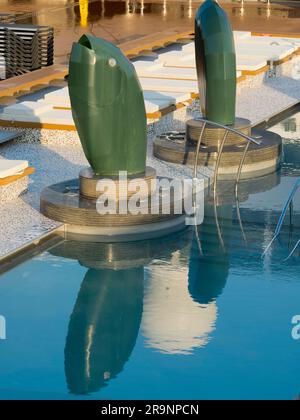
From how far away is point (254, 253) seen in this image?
40.7ft

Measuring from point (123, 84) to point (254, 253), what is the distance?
228 cm

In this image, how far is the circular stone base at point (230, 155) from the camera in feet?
50.8

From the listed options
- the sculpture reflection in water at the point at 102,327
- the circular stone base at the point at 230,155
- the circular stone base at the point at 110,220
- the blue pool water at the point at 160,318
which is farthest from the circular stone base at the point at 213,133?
the sculpture reflection in water at the point at 102,327

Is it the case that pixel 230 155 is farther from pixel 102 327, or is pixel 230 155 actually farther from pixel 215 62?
pixel 102 327

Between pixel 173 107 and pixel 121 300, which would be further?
pixel 173 107

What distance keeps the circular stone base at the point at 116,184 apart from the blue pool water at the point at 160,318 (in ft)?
2.30

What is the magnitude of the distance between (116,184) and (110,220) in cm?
47

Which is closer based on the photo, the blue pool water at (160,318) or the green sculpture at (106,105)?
the blue pool water at (160,318)

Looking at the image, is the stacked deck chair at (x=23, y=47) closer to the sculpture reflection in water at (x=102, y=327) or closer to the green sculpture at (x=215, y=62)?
the green sculpture at (x=215, y=62)

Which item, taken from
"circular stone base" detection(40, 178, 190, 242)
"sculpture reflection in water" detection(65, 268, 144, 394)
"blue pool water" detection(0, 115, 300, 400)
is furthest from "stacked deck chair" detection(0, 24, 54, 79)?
"sculpture reflection in water" detection(65, 268, 144, 394)

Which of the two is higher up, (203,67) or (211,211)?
(203,67)

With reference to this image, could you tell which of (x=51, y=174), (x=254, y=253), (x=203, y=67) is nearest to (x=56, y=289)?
(x=254, y=253)

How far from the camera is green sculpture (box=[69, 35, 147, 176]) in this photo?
42.0 feet

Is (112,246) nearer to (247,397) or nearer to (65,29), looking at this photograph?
(247,397)
